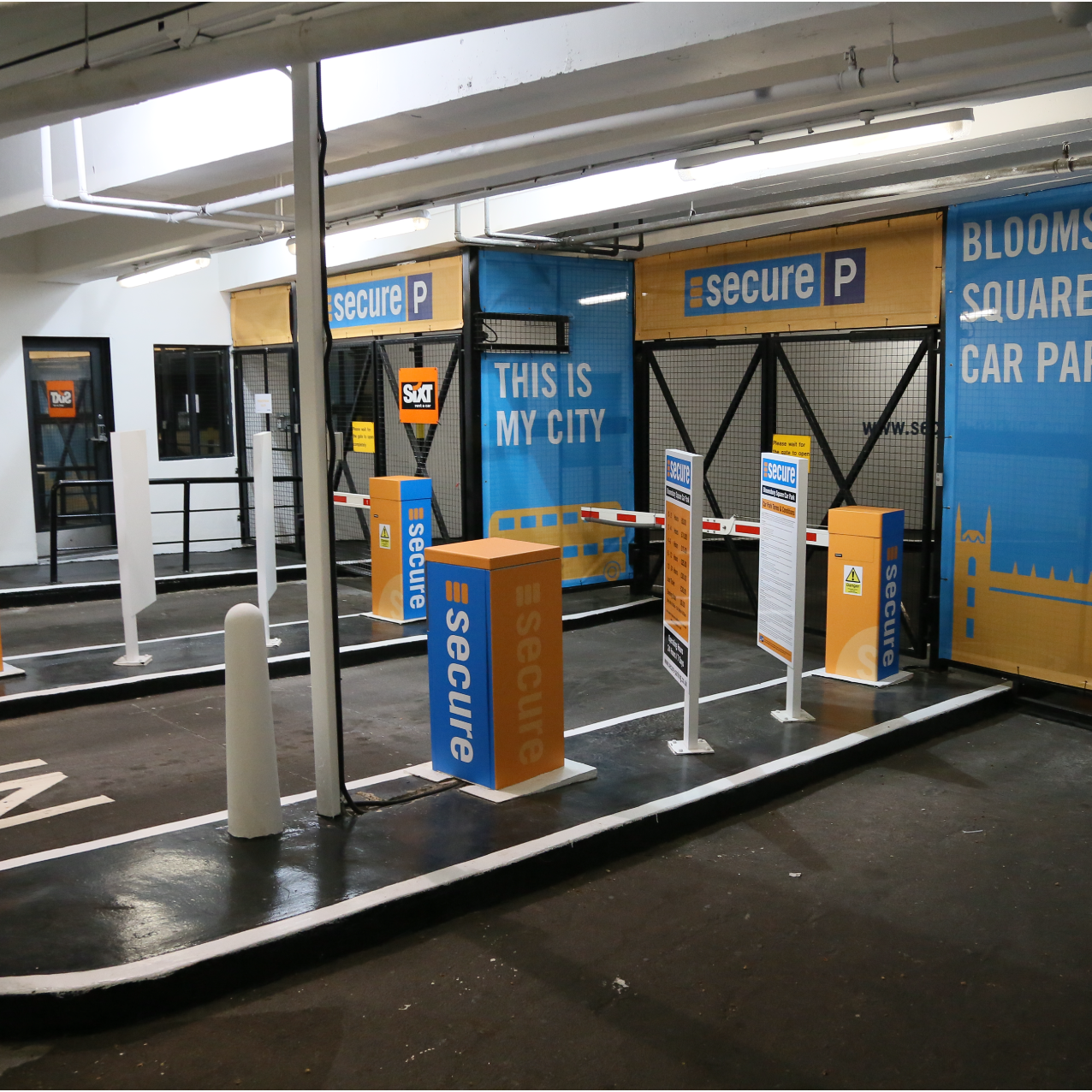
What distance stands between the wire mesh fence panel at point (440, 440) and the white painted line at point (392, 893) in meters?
5.54

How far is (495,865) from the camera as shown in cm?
450

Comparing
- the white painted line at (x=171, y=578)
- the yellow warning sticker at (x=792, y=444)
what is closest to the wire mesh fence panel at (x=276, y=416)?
the white painted line at (x=171, y=578)

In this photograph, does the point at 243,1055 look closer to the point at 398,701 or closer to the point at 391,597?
the point at 398,701

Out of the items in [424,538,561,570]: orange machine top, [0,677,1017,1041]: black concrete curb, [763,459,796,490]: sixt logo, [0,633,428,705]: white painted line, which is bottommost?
[0,677,1017,1041]: black concrete curb

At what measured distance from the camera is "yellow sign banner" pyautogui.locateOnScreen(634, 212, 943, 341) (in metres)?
8.06

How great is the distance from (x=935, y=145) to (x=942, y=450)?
2311mm

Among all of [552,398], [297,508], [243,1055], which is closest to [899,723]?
[243,1055]

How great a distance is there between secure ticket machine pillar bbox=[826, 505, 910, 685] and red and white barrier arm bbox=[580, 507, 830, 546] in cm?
27

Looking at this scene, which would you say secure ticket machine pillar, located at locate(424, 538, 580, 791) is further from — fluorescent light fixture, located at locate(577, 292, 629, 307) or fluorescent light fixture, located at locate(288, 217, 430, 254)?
fluorescent light fixture, located at locate(577, 292, 629, 307)

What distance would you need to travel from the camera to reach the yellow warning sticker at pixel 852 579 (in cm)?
736

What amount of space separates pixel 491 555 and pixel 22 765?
119 inches

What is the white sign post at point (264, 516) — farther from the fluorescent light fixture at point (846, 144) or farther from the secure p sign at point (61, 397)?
the secure p sign at point (61, 397)

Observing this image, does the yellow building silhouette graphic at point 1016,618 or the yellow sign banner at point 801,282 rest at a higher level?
the yellow sign banner at point 801,282

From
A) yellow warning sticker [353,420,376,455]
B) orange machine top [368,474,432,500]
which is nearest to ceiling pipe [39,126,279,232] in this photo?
orange machine top [368,474,432,500]
